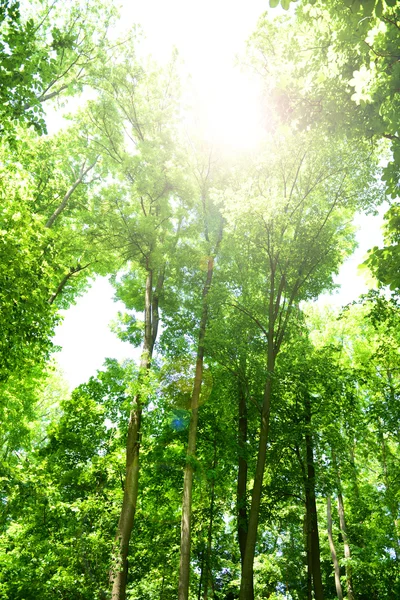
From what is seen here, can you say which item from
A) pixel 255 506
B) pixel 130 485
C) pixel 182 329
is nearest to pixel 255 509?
pixel 255 506

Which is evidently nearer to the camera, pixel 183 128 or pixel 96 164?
pixel 183 128

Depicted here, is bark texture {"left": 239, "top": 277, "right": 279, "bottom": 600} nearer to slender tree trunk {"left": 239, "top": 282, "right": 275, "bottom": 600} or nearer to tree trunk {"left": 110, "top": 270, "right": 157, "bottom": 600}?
slender tree trunk {"left": 239, "top": 282, "right": 275, "bottom": 600}

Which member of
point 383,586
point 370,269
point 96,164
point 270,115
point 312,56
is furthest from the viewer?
point 96,164

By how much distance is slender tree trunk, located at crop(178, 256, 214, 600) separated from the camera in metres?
10.7

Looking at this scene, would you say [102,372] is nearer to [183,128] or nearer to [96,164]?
[96,164]

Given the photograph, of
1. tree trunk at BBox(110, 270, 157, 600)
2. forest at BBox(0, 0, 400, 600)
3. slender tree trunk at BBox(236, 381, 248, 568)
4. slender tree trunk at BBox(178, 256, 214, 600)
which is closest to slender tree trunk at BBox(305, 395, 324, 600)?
forest at BBox(0, 0, 400, 600)

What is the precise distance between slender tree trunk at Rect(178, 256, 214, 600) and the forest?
0.06 meters

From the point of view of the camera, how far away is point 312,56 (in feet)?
23.5

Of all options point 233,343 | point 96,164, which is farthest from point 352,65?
point 96,164

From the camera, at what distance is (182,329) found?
15.2 m

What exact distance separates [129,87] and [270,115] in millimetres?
9203

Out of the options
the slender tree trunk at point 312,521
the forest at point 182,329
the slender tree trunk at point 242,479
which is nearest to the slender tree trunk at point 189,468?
the forest at point 182,329

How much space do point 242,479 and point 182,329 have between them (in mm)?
6184

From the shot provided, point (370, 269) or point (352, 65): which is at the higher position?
point (352, 65)
